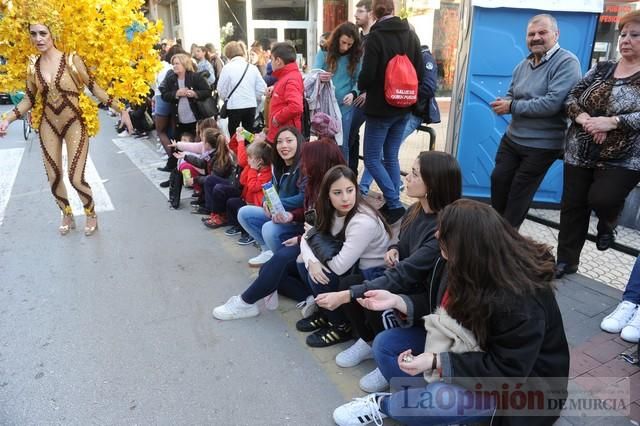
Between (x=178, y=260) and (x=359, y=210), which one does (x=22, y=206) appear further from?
(x=359, y=210)

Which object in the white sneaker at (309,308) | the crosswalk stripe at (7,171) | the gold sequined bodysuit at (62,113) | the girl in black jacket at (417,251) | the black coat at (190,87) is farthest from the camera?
the black coat at (190,87)

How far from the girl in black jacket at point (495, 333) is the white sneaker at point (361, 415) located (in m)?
0.23

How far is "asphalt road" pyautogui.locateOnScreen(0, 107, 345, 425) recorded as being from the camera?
93.7 inches

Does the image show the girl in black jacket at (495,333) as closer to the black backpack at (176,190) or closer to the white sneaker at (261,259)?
the white sneaker at (261,259)

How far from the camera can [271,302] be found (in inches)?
128

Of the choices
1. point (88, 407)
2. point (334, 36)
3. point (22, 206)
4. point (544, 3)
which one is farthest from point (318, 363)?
point (22, 206)

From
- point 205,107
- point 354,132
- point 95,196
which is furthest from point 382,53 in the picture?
point 95,196

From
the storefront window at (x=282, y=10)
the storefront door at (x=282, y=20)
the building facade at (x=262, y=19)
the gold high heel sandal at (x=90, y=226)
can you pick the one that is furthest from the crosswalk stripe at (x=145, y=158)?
the storefront window at (x=282, y=10)

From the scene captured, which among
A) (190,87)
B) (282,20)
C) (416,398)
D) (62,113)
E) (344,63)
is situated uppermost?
(282,20)

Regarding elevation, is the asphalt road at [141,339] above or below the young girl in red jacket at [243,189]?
below

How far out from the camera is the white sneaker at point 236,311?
10.3 ft

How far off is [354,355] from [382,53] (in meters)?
2.58

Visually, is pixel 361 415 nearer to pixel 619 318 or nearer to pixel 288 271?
pixel 288 271

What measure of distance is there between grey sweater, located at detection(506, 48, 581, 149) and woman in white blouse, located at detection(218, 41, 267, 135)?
12.4 ft
